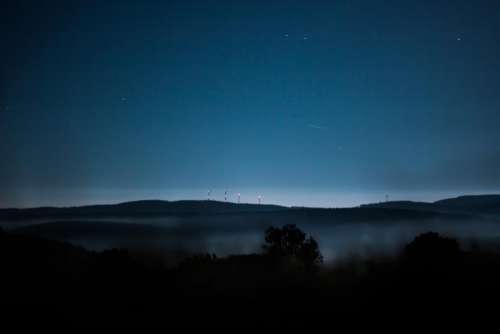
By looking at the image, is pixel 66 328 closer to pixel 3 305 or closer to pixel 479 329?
pixel 3 305

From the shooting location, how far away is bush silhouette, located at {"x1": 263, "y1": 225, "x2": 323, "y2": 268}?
90125 mm

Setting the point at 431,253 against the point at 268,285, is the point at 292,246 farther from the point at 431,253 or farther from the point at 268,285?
the point at 268,285

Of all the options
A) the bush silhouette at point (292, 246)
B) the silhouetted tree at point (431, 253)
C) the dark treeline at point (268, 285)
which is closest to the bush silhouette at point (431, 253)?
the silhouetted tree at point (431, 253)

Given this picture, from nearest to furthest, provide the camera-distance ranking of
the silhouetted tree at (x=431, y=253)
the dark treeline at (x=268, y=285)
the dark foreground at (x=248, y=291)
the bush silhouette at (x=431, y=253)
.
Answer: the dark foreground at (x=248, y=291) → the dark treeline at (x=268, y=285) → the bush silhouette at (x=431, y=253) → the silhouetted tree at (x=431, y=253)

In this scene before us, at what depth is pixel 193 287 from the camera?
5794 cm

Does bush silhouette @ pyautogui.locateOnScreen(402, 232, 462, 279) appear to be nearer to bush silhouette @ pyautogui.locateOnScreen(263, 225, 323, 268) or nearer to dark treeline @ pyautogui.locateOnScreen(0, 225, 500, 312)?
dark treeline @ pyautogui.locateOnScreen(0, 225, 500, 312)

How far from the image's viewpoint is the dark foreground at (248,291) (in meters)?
37.5

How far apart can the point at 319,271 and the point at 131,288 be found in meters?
43.5

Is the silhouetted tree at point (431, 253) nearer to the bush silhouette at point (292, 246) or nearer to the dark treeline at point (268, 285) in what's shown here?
the dark treeline at point (268, 285)

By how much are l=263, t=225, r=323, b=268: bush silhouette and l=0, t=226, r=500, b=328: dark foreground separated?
1321 centimetres

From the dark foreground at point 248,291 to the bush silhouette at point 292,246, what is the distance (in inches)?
520

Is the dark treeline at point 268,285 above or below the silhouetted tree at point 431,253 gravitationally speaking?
below

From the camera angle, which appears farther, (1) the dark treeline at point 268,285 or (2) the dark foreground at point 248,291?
(1) the dark treeline at point 268,285

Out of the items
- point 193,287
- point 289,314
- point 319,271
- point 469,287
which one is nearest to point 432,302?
point 469,287
